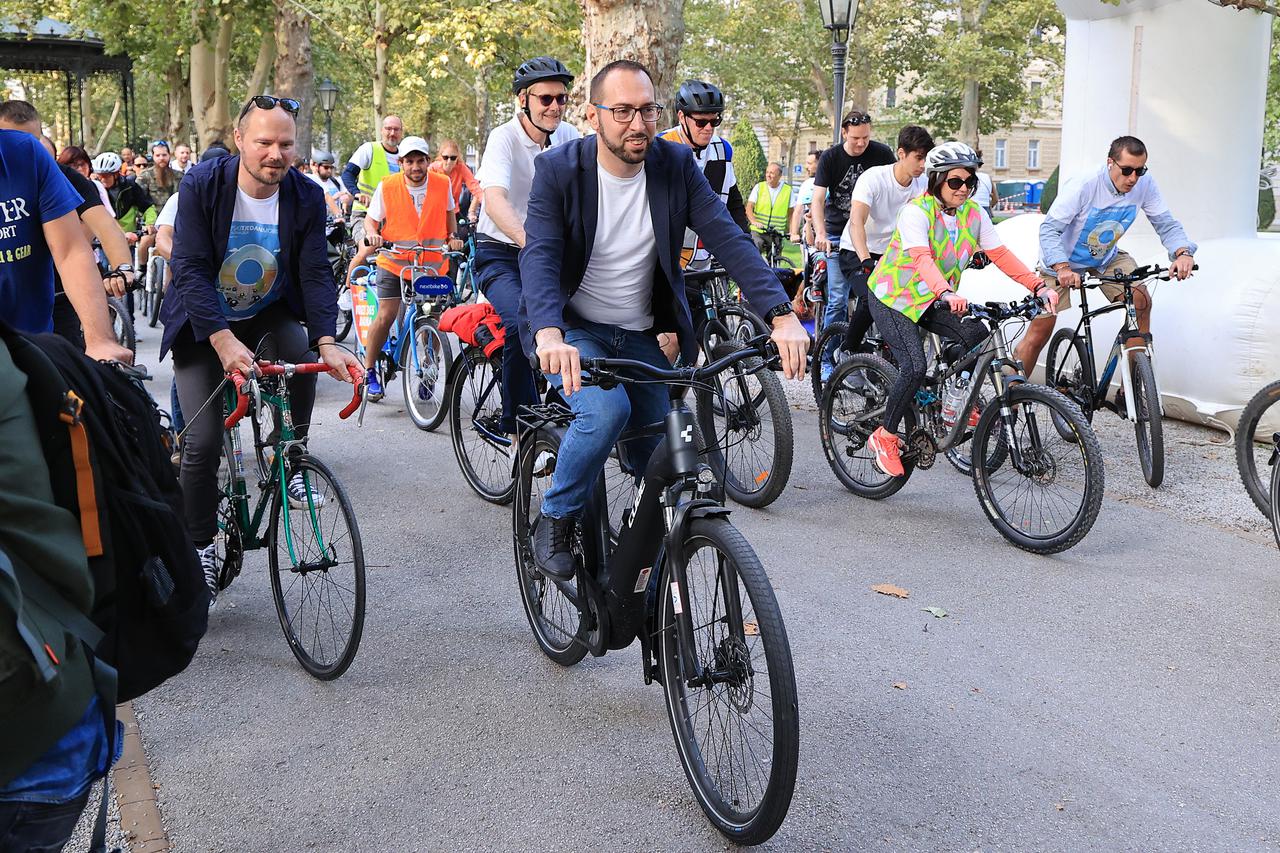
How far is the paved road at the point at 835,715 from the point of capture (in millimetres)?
3449

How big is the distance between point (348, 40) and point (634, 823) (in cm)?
3019

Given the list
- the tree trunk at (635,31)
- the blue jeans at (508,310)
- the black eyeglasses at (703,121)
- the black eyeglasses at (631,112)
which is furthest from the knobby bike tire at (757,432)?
the tree trunk at (635,31)

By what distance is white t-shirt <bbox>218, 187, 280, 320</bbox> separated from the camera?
4824 mm

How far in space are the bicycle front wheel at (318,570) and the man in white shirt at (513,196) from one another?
1822 mm

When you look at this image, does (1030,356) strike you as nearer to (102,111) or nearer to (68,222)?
(68,222)

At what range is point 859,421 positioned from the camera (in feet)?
23.0

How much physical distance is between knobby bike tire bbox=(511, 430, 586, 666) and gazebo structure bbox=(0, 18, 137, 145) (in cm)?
2776

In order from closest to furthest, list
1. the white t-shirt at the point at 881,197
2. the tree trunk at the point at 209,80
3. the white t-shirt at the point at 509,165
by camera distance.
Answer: the white t-shirt at the point at 509,165, the white t-shirt at the point at 881,197, the tree trunk at the point at 209,80

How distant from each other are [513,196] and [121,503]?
15.7ft

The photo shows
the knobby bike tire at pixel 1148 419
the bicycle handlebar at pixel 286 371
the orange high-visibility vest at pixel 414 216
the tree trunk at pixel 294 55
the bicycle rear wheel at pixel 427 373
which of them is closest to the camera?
the bicycle handlebar at pixel 286 371

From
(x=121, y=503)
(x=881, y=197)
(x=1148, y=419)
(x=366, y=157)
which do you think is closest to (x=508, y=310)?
(x=1148, y=419)

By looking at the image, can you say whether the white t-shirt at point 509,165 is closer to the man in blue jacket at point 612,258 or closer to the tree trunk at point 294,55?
the man in blue jacket at point 612,258

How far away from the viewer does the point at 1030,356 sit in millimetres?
8375

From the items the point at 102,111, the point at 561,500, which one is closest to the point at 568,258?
the point at 561,500
